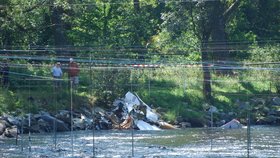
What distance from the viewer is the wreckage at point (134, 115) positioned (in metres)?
55.2

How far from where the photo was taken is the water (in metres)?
38.2

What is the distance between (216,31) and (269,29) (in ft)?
47.0

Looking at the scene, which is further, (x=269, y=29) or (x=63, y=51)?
(x=269, y=29)

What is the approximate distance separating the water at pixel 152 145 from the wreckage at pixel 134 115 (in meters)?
2.45

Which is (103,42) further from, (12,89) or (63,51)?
(12,89)

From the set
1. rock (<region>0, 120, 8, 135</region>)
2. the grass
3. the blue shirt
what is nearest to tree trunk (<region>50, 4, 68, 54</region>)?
the grass

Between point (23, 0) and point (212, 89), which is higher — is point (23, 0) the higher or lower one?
the higher one

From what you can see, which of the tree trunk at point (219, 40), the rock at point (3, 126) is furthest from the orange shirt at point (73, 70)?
the tree trunk at point (219, 40)

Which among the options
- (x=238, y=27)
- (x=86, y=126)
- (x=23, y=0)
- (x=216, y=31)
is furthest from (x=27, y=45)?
(x=238, y=27)

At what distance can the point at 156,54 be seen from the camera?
222 feet

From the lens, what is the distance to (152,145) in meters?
43.1

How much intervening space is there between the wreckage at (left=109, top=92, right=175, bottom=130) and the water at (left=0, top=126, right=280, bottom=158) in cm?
245

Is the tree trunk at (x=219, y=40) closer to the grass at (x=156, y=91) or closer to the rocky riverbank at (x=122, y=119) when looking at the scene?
the grass at (x=156, y=91)

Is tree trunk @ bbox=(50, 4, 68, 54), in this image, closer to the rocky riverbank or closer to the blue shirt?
the blue shirt
